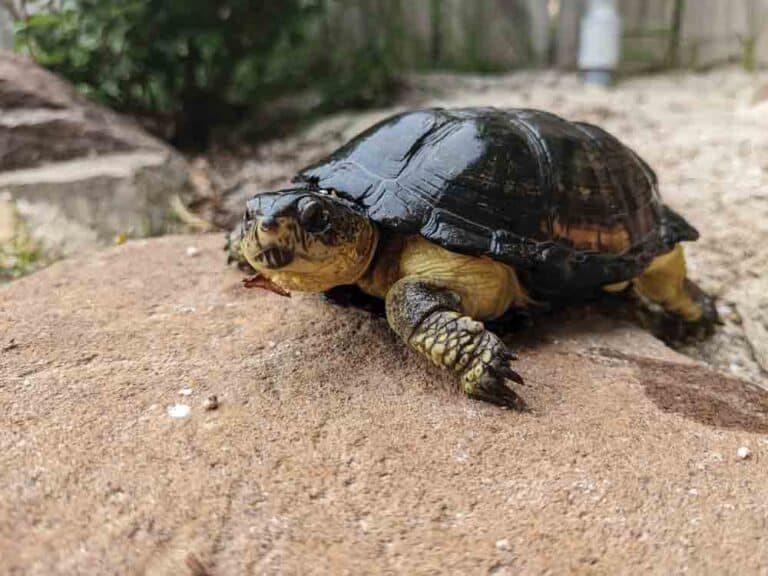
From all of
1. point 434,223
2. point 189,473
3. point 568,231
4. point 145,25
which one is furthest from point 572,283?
point 145,25

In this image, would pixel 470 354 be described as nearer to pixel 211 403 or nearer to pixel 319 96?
pixel 211 403

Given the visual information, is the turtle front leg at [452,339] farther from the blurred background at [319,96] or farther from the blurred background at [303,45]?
the blurred background at [303,45]

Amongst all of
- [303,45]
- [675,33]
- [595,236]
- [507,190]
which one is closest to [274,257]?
[507,190]

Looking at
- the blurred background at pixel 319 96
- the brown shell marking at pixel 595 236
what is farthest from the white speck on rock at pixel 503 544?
the blurred background at pixel 319 96

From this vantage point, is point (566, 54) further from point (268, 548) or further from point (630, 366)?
point (268, 548)

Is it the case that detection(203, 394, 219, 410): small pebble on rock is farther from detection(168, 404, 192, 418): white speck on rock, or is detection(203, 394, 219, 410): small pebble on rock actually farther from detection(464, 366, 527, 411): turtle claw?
detection(464, 366, 527, 411): turtle claw

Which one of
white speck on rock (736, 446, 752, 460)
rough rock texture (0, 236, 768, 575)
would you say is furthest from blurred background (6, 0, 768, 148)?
white speck on rock (736, 446, 752, 460)
